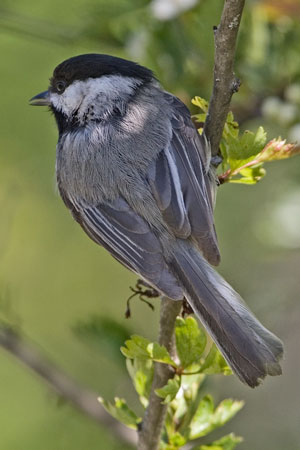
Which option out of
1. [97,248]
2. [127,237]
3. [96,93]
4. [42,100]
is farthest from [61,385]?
[97,248]

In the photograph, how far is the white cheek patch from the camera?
248 centimetres

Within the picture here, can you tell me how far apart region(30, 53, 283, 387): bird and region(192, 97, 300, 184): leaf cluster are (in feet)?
0.29

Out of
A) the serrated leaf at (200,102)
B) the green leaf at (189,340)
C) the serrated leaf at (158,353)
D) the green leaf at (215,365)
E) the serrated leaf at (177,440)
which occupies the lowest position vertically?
the serrated leaf at (177,440)

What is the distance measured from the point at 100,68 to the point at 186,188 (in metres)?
0.62

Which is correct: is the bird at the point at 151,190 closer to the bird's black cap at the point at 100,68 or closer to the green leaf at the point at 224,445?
the bird's black cap at the point at 100,68

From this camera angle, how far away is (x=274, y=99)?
259 centimetres

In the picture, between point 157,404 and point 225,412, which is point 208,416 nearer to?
point 225,412

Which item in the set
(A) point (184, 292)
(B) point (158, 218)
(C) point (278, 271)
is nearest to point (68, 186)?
(B) point (158, 218)

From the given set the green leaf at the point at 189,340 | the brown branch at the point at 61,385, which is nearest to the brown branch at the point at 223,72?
the green leaf at the point at 189,340

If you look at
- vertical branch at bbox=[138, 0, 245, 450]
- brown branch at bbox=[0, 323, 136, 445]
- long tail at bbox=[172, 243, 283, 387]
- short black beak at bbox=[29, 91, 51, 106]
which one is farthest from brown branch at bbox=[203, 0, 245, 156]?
short black beak at bbox=[29, 91, 51, 106]

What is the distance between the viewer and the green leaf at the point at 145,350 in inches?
64.7

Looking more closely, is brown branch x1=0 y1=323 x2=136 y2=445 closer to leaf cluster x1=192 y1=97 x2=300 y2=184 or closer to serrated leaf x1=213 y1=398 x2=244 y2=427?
serrated leaf x1=213 y1=398 x2=244 y2=427

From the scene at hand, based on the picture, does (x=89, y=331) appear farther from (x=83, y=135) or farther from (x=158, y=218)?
(x=83, y=135)

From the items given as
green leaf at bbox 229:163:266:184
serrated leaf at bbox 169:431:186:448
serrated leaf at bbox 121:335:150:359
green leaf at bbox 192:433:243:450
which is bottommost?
green leaf at bbox 192:433:243:450
